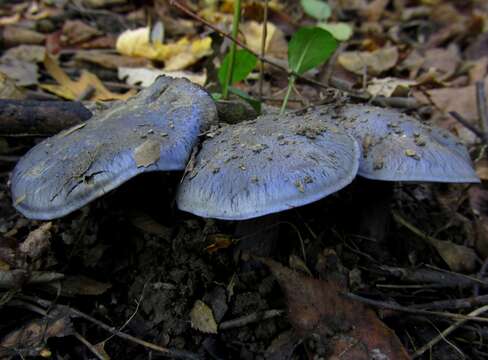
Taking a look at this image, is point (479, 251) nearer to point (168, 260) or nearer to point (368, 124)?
point (368, 124)

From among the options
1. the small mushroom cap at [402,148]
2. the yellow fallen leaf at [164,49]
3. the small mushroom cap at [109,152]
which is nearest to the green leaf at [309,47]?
the small mushroom cap at [402,148]

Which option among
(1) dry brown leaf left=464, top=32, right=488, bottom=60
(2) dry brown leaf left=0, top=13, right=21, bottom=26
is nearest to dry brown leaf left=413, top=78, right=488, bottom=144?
(1) dry brown leaf left=464, top=32, right=488, bottom=60

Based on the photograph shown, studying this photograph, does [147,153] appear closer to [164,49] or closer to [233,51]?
[233,51]

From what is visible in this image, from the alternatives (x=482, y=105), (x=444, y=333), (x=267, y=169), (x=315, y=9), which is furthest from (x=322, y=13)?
(x=444, y=333)

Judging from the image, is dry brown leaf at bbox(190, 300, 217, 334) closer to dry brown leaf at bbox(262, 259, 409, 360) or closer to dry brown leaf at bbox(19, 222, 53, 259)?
dry brown leaf at bbox(262, 259, 409, 360)

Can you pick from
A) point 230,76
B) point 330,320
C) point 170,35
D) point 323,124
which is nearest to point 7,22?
point 170,35

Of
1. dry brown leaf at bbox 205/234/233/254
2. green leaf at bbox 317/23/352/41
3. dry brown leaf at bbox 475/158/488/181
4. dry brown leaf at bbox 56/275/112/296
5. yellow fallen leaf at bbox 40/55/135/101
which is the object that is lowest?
dry brown leaf at bbox 56/275/112/296
